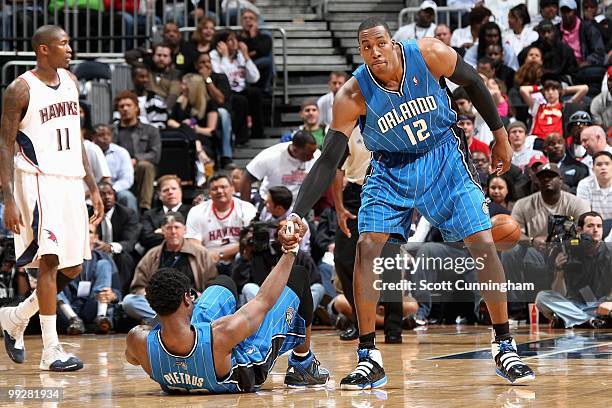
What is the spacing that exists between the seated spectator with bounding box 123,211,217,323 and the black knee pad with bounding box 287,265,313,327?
4745mm

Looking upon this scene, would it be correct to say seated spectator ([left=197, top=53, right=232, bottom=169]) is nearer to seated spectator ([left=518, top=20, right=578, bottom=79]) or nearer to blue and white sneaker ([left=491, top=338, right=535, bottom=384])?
seated spectator ([left=518, top=20, right=578, bottom=79])

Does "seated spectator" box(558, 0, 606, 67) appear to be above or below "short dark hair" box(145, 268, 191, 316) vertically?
above

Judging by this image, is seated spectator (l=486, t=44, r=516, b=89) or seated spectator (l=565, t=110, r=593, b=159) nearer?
seated spectator (l=565, t=110, r=593, b=159)

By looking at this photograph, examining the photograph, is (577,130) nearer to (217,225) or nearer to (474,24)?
(474,24)

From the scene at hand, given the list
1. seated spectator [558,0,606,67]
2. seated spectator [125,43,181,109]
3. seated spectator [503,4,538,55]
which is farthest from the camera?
seated spectator [503,4,538,55]

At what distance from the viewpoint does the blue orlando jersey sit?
5.91 metres

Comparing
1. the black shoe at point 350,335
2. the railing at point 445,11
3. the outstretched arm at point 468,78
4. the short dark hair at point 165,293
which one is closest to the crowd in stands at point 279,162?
the railing at point 445,11

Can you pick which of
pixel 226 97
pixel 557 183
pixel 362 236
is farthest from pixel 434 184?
pixel 226 97

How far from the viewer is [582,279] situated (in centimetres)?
1008

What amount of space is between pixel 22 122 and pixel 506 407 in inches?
147

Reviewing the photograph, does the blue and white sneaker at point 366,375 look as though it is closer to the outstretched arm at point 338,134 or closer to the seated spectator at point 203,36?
the outstretched arm at point 338,134

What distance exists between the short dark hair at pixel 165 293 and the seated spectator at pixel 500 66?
9.50 meters

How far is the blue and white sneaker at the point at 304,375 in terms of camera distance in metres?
5.88

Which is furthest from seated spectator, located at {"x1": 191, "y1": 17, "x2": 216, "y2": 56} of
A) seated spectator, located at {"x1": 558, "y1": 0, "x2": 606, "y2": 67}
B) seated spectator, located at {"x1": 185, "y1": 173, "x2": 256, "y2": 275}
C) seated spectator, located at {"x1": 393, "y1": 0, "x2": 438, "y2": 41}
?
seated spectator, located at {"x1": 558, "y1": 0, "x2": 606, "y2": 67}
